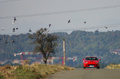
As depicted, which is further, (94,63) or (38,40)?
(38,40)

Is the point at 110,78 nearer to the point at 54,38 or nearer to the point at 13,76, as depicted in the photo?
the point at 13,76

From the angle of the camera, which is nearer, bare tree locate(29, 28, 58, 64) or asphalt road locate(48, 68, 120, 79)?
asphalt road locate(48, 68, 120, 79)

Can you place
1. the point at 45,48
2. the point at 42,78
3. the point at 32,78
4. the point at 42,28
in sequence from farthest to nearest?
the point at 42,28, the point at 45,48, the point at 42,78, the point at 32,78

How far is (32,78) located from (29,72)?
2.41 metres

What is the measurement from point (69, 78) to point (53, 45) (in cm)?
4192

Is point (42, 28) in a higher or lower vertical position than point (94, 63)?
higher

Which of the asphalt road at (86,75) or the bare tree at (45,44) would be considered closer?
the asphalt road at (86,75)

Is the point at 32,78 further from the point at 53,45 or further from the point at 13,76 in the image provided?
the point at 53,45

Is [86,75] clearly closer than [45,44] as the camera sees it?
Yes

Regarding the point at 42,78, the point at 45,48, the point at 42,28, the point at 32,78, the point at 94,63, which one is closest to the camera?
the point at 32,78

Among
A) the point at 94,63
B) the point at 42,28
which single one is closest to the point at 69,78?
the point at 94,63

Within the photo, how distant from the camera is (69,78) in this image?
79.0ft

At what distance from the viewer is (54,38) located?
67.0 m

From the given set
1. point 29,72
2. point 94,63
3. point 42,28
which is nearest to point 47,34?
point 42,28
